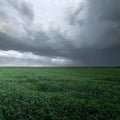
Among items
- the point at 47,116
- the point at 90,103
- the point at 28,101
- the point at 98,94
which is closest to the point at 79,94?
the point at 98,94

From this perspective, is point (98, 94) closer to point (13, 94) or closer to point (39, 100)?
point (39, 100)

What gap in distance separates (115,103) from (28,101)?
737 centimetres

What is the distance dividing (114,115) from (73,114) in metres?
2.88

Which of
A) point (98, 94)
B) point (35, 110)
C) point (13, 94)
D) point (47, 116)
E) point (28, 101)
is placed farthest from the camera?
point (98, 94)

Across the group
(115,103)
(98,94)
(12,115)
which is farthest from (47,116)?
(98,94)

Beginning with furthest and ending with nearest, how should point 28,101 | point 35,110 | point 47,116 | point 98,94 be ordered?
point 98,94 → point 28,101 → point 35,110 → point 47,116

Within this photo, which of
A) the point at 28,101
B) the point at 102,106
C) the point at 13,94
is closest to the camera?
the point at 102,106

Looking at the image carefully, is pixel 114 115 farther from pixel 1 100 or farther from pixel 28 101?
pixel 1 100

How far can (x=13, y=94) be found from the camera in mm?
20688

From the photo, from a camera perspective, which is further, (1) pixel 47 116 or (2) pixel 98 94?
(2) pixel 98 94

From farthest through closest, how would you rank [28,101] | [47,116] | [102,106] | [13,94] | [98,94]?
[98,94], [13,94], [28,101], [102,106], [47,116]

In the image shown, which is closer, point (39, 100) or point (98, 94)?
point (39, 100)

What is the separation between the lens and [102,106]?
1731 centimetres

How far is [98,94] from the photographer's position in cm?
2269
